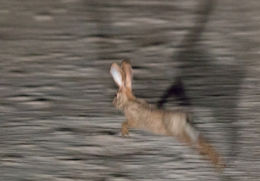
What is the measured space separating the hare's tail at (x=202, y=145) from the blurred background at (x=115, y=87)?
3 centimetres

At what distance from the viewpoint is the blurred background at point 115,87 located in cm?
208

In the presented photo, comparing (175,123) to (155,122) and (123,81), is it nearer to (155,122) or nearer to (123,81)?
(155,122)

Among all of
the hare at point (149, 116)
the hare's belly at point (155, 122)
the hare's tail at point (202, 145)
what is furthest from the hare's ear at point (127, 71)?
the hare's tail at point (202, 145)

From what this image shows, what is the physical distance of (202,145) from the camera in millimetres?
1993

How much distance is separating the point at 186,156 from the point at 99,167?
14.1 inches

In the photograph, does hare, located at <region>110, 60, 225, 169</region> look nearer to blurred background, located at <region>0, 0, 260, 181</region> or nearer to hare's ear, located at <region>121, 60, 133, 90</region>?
hare's ear, located at <region>121, 60, 133, 90</region>

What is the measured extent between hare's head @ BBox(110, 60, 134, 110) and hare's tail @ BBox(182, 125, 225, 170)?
251mm

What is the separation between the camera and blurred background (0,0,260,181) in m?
2.08

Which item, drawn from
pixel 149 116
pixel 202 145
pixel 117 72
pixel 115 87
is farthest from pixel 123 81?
pixel 202 145

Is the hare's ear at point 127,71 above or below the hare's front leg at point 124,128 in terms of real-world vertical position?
above

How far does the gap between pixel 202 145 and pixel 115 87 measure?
0.43 m

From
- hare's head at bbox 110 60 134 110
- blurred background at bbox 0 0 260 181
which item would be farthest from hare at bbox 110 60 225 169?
blurred background at bbox 0 0 260 181

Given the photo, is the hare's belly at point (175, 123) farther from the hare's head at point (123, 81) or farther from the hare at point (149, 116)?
the hare's head at point (123, 81)

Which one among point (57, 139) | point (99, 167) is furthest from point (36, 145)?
point (99, 167)
